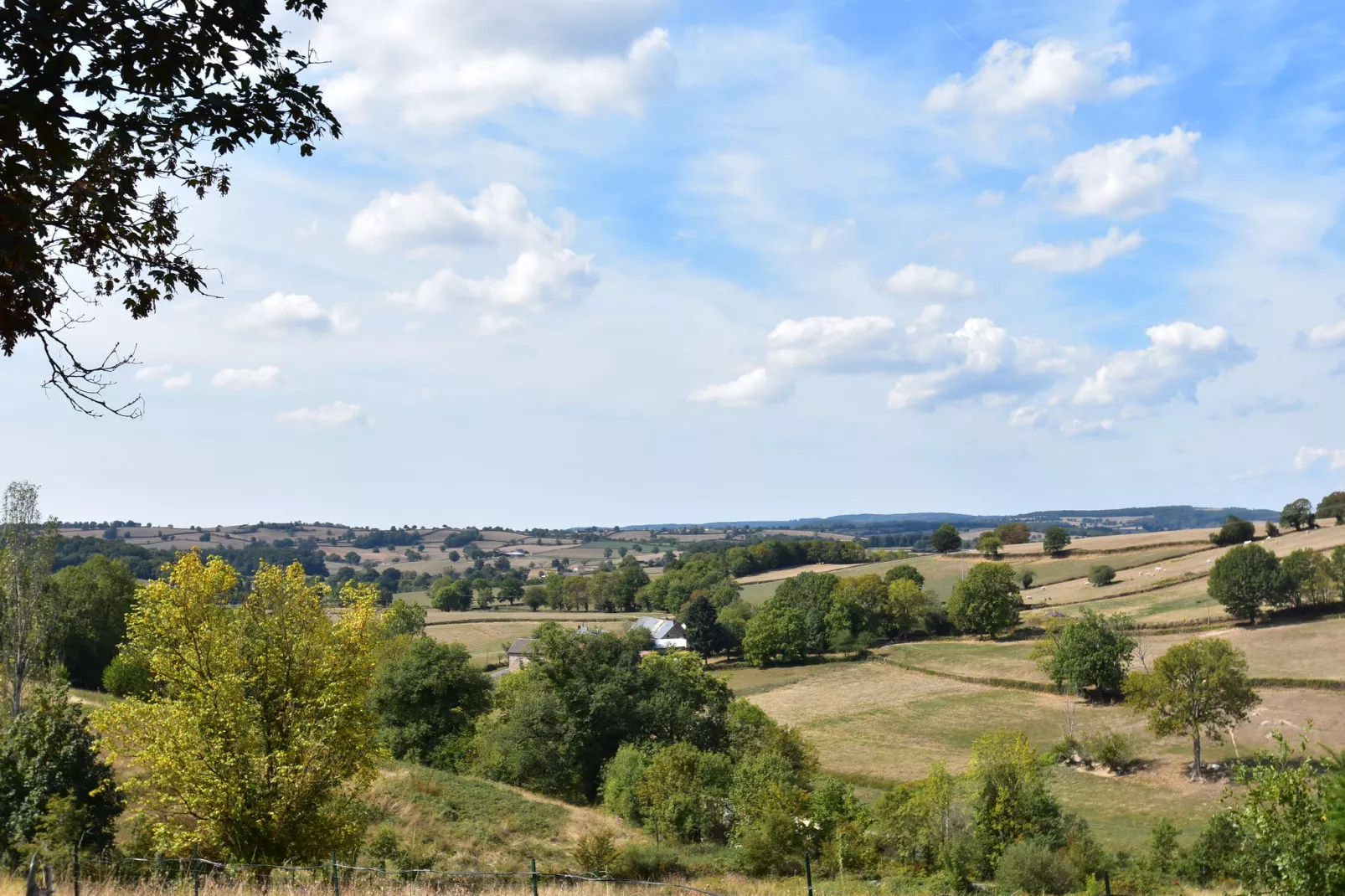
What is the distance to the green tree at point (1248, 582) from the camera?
8800 cm

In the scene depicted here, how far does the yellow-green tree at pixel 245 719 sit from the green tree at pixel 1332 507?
5834 inches

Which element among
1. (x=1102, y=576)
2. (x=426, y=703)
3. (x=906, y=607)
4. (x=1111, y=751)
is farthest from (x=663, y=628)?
(x=1111, y=751)

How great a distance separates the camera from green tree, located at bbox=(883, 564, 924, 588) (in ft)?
439

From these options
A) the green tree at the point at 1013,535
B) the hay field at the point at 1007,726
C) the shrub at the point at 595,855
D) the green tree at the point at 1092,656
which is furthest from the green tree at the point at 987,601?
the shrub at the point at 595,855

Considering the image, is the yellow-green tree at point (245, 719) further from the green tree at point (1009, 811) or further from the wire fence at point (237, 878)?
the green tree at point (1009, 811)

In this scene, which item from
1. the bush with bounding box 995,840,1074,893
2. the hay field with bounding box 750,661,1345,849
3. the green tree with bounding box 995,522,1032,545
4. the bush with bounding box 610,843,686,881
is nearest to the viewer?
the bush with bounding box 610,843,686,881

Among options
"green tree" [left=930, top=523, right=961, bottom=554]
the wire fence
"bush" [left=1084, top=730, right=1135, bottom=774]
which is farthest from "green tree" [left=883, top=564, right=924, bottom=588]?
the wire fence

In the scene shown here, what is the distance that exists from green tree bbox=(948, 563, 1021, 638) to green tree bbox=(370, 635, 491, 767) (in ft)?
234

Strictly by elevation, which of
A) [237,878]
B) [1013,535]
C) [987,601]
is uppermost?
[237,878]

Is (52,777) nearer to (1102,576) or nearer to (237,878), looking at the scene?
(237,878)

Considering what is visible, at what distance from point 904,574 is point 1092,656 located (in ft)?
199

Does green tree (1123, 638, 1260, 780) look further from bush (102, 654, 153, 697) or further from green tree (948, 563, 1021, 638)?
bush (102, 654, 153, 697)

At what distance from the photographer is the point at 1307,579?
298ft

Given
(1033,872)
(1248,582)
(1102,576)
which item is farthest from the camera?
(1102,576)
